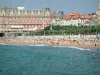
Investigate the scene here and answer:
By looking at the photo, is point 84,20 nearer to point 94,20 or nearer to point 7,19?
point 94,20

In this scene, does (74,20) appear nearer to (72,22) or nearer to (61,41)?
(72,22)

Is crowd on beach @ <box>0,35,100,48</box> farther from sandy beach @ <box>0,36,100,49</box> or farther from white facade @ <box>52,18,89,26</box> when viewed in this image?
white facade @ <box>52,18,89,26</box>

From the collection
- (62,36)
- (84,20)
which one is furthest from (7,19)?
(62,36)

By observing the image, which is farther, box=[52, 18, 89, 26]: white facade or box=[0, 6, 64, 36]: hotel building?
box=[0, 6, 64, 36]: hotel building

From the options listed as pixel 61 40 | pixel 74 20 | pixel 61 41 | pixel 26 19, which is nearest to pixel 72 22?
pixel 74 20

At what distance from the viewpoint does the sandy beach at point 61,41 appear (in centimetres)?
8576

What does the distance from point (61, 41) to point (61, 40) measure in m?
0.35

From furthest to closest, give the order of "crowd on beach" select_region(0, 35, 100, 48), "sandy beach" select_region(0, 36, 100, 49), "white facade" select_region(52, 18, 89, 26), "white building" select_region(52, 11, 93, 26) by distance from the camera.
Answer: "white building" select_region(52, 11, 93, 26)
"white facade" select_region(52, 18, 89, 26)
"crowd on beach" select_region(0, 35, 100, 48)
"sandy beach" select_region(0, 36, 100, 49)

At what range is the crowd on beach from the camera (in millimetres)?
86869

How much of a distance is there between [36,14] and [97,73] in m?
87.3

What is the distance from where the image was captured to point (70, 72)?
44375 mm

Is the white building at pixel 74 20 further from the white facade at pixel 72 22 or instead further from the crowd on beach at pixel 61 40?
the crowd on beach at pixel 61 40

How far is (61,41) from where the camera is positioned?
93188 millimetres

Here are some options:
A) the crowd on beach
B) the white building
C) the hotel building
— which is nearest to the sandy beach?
the crowd on beach
